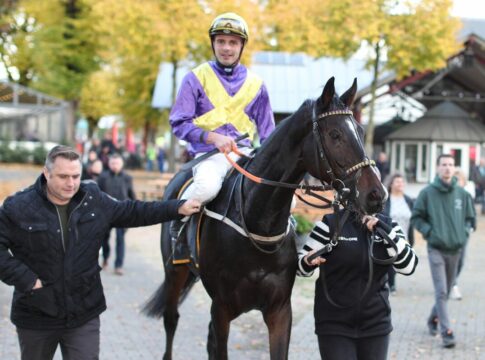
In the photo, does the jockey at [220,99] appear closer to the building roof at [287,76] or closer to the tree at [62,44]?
the building roof at [287,76]

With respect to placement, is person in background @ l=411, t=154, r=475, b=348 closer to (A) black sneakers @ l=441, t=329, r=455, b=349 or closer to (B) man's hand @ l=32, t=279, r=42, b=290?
(A) black sneakers @ l=441, t=329, r=455, b=349

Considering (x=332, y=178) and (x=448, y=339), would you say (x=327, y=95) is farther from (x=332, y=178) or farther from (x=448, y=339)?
(x=448, y=339)

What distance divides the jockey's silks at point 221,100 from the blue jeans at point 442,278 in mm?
3515

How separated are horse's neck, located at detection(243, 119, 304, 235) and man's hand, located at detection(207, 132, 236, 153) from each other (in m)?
0.25

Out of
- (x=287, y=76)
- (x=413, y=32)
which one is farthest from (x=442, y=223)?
(x=287, y=76)

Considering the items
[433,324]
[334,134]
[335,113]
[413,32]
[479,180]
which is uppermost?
[413,32]

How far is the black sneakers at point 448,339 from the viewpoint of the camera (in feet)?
23.1

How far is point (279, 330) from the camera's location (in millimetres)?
4277

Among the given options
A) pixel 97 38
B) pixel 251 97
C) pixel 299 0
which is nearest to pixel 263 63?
pixel 299 0

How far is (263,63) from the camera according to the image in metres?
30.4

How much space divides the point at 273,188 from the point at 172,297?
95.8 inches

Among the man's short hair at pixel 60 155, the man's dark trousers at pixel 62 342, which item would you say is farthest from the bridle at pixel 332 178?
the man's dark trousers at pixel 62 342

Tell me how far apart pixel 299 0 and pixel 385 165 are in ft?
31.9

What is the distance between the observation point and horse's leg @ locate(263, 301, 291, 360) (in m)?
4.24
